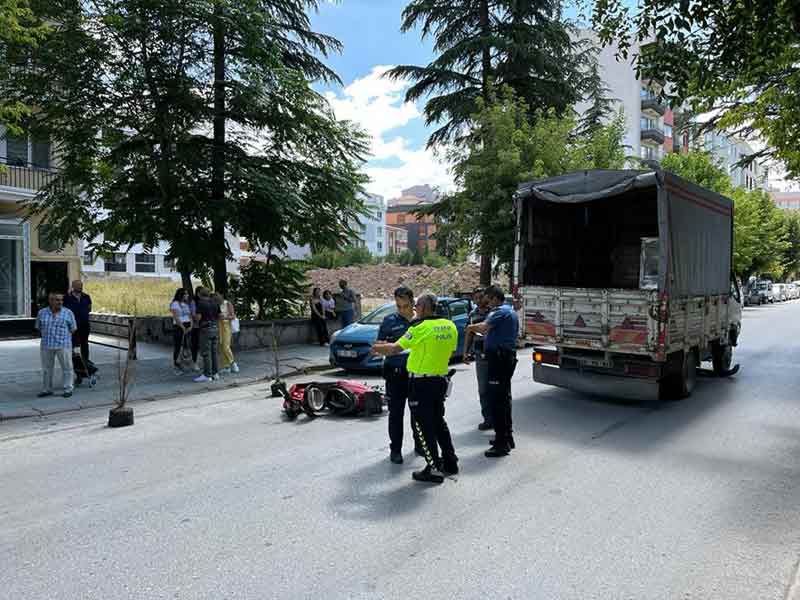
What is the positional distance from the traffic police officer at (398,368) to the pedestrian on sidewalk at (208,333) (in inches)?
247

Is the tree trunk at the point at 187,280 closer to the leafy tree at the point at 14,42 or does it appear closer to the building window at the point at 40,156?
the leafy tree at the point at 14,42

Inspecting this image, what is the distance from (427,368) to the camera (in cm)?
576

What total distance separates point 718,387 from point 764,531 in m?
6.92

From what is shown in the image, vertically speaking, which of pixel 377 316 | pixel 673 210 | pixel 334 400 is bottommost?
pixel 334 400

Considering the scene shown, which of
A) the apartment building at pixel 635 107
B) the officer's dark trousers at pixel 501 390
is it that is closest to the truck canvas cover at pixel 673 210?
the officer's dark trousers at pixel 501 390

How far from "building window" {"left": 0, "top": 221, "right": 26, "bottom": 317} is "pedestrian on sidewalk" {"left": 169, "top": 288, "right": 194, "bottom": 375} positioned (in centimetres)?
896

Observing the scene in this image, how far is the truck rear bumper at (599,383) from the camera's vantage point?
8.83 meters

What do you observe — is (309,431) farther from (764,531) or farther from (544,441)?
(764,531)

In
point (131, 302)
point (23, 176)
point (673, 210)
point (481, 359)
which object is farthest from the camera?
point (131, 302)

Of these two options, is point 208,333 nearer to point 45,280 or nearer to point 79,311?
point 79,311

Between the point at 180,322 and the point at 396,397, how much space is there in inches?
289

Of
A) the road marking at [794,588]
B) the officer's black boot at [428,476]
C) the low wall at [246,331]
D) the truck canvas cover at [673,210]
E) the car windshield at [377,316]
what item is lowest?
the road marking at [794,588]

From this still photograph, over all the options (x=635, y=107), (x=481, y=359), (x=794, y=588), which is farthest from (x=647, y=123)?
(x=794, y=588)

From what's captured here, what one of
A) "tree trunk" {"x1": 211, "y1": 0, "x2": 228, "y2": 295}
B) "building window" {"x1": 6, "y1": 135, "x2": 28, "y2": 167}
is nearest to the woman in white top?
"tree trunk" {"x1": 211, "y1": 0, "x2": 228, "y2": 295}
